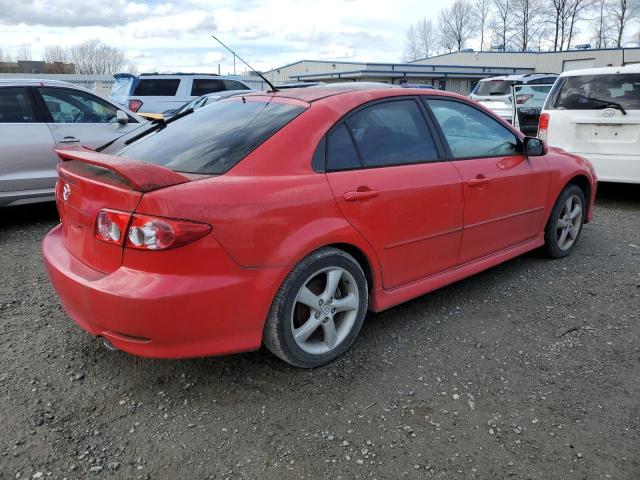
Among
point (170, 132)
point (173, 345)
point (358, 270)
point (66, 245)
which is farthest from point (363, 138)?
point (66, 245)

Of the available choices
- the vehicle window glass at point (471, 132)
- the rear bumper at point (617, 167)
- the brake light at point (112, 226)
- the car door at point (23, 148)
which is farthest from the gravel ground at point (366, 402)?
the rear bumper at point (617, 167)

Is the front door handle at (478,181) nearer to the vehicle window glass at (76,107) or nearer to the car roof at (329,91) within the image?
the car roof at (329,91)

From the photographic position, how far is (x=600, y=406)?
8.65ft

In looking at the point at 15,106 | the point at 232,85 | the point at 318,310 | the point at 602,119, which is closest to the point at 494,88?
the point at 232,85

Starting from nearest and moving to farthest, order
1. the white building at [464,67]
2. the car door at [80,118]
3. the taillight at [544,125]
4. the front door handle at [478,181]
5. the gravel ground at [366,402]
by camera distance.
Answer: the gravel ground at [366,402] < the front door handle at [478,181] < the car door at [80,118] < the taillight at [544,125] < the white building at [464,67]

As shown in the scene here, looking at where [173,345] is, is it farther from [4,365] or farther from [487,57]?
[487,57]

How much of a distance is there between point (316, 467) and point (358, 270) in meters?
1.09

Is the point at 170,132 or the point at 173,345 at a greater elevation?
the point at 170,132

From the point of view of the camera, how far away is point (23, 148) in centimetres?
582

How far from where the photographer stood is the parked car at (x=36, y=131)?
18.9 ft

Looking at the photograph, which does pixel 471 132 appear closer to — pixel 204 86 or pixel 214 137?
pixel 214 137

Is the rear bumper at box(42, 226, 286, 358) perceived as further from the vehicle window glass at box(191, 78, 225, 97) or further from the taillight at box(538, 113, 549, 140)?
the vehicle window glass at box(191, 78, 225, 97)

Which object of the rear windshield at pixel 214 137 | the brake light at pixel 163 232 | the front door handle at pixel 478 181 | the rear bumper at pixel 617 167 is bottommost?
the rear bumper at pixel 617 167

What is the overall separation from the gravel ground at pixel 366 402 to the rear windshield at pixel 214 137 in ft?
3.71
